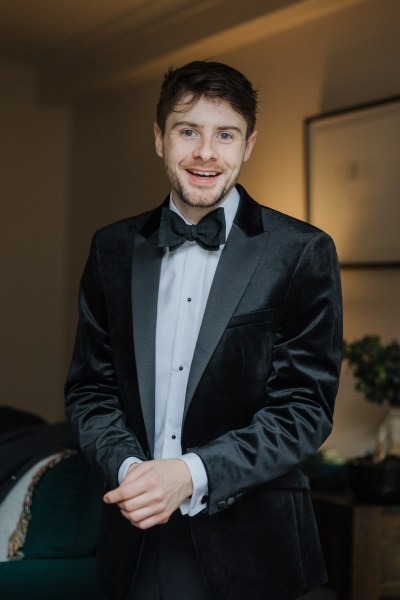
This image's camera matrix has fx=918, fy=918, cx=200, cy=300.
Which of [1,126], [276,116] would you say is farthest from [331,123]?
[1,126]

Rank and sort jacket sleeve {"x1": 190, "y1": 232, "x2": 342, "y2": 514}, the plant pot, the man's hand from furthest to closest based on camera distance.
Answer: the plant pot
jacket sleeve {"x1": 190, "y1": 232, "x2": 342, "y2": 514}
the man's hand

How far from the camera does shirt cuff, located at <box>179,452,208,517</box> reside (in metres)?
1.37

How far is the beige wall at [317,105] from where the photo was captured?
3.84 metres

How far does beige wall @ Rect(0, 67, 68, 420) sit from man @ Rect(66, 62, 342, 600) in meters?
4.39

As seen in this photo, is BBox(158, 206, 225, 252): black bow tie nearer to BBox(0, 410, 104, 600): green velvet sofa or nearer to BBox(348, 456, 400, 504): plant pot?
BBox(0, 410, 104, 600): green velvet sofa

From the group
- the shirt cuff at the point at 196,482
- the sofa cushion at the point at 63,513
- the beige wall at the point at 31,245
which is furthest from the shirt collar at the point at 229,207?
the beige wall at the point at 31,245

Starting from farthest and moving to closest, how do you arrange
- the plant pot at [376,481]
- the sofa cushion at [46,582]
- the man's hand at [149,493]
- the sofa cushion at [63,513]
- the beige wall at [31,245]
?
1. the beige wall at [31,245]
2. the plant pot at [376,481]
3. the sofa cushion at [63,513]
4. the sofa cushion at [46,582]
5. the man's hand at [149,493]

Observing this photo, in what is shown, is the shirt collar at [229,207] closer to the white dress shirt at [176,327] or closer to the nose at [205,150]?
the white dress shirt at [176,327]

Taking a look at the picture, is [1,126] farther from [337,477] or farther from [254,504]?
[254,504]

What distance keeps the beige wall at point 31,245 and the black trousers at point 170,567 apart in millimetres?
4462

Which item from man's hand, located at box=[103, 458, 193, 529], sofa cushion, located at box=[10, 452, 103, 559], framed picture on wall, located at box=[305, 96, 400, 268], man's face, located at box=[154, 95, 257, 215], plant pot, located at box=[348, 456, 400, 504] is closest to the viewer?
man's hand, located at box=[103, 458, 193, 529]

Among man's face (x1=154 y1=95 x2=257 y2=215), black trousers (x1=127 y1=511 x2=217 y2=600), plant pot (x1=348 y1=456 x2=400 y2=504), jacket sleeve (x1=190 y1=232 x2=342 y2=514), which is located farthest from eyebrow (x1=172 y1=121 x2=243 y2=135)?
plant pot (x1=348 y1=456 x2=400 y2=504)

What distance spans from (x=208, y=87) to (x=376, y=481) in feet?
6.43

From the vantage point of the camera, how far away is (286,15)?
4078 mm
